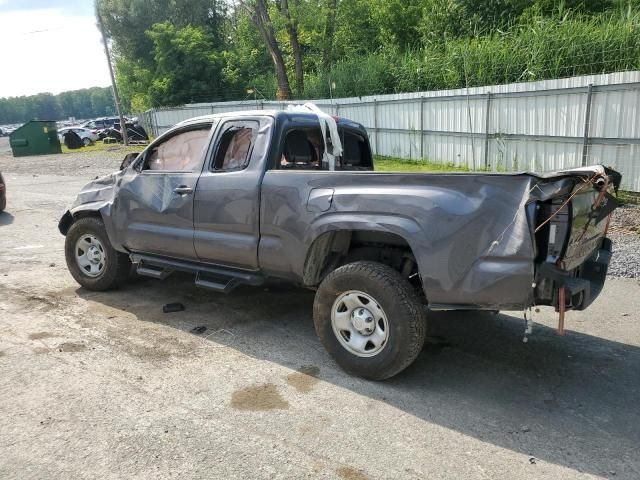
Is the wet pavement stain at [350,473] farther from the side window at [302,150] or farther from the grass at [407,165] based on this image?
the grass at [407,165]

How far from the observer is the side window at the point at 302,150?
15.9 ft

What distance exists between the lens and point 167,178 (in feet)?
17.0

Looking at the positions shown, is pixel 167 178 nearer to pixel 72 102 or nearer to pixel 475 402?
pixel 475 402

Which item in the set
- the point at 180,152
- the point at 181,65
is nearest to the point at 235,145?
the point at 180,152

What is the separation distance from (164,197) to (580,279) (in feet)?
11.5

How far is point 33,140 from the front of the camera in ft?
94.4

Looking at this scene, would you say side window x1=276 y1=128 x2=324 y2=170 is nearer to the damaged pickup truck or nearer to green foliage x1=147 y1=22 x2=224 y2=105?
the damaged pickup truck

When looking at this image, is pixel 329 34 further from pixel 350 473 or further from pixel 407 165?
pixel 350 473

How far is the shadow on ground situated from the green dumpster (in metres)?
26.4

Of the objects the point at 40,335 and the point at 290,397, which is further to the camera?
the point at 40,335

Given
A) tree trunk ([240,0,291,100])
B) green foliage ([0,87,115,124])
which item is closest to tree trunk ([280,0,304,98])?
tree trunk ([240,0,291,100])

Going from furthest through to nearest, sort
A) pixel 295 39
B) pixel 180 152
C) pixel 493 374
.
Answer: pixel 295 39, pixel 180 152, pixel 493 374

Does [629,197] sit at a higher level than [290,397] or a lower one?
lower

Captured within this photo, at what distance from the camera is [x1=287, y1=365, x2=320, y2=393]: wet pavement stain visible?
3.92 meters
